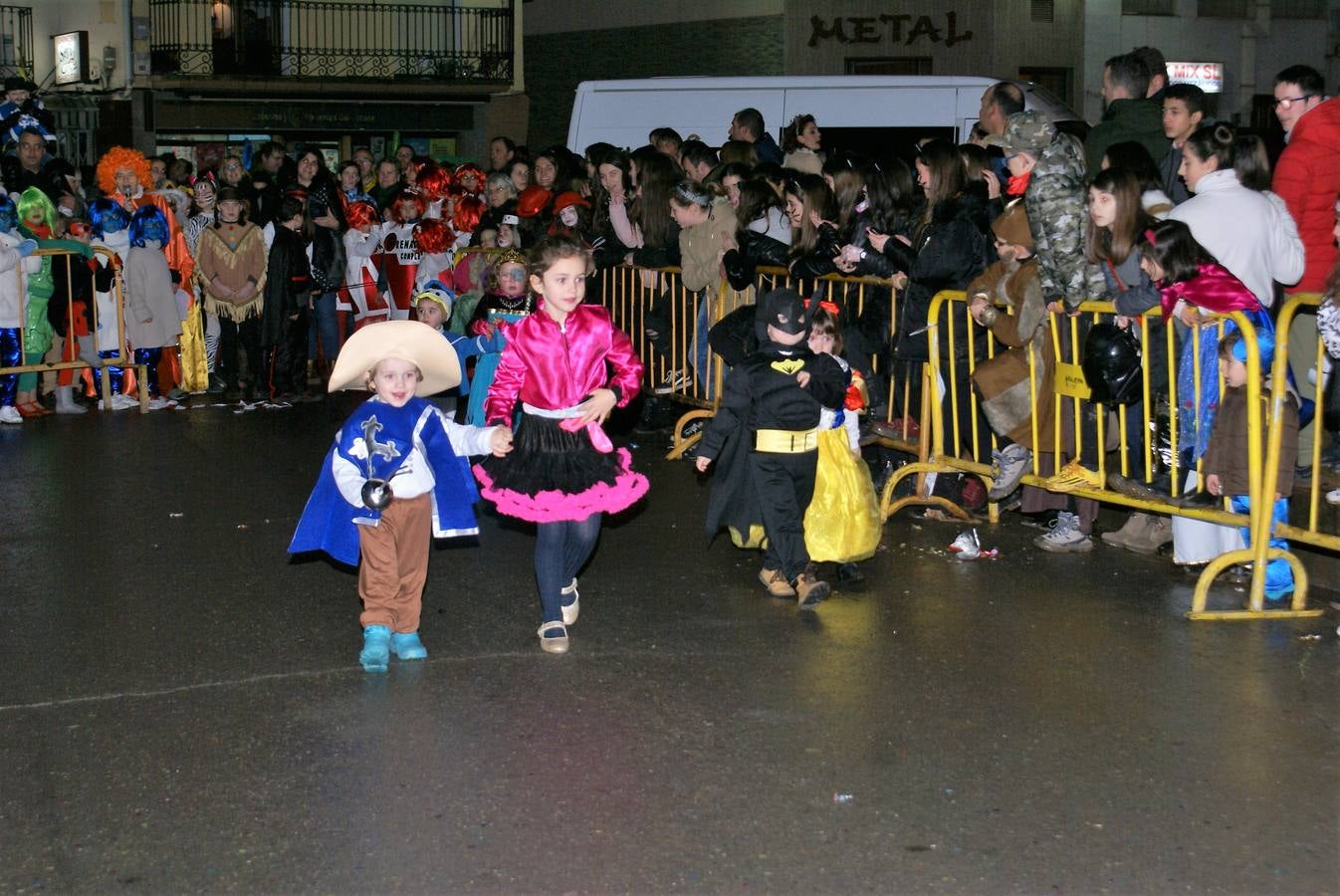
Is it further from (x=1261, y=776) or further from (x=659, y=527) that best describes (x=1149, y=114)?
(x=1261, y=776)

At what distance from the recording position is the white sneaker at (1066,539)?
27.2ft

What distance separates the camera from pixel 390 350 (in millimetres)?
6316

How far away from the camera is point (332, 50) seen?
115ft

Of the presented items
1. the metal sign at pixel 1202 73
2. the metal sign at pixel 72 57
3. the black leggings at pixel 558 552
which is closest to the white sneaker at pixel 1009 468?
the black leggings at pixel 558 552

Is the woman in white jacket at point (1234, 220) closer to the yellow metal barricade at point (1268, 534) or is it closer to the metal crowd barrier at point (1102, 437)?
the metal crowd barrier at point (1102, 437)

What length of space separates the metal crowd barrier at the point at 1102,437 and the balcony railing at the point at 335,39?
27.5m

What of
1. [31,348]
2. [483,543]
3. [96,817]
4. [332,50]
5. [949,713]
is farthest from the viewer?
[332,50]

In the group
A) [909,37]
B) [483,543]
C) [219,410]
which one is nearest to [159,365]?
[219,410]

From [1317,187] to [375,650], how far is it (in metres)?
5.61

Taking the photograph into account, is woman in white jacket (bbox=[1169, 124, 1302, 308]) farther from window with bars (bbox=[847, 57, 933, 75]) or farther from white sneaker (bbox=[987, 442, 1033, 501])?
window with bars (bbox=[847, 57, 933, 75])

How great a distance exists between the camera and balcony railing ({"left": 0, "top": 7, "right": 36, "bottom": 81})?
34969mm

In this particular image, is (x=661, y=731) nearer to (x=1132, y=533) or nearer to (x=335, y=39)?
(x=1132, y=533)

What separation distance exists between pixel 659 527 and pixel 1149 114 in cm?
389

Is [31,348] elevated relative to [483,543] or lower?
elevated
